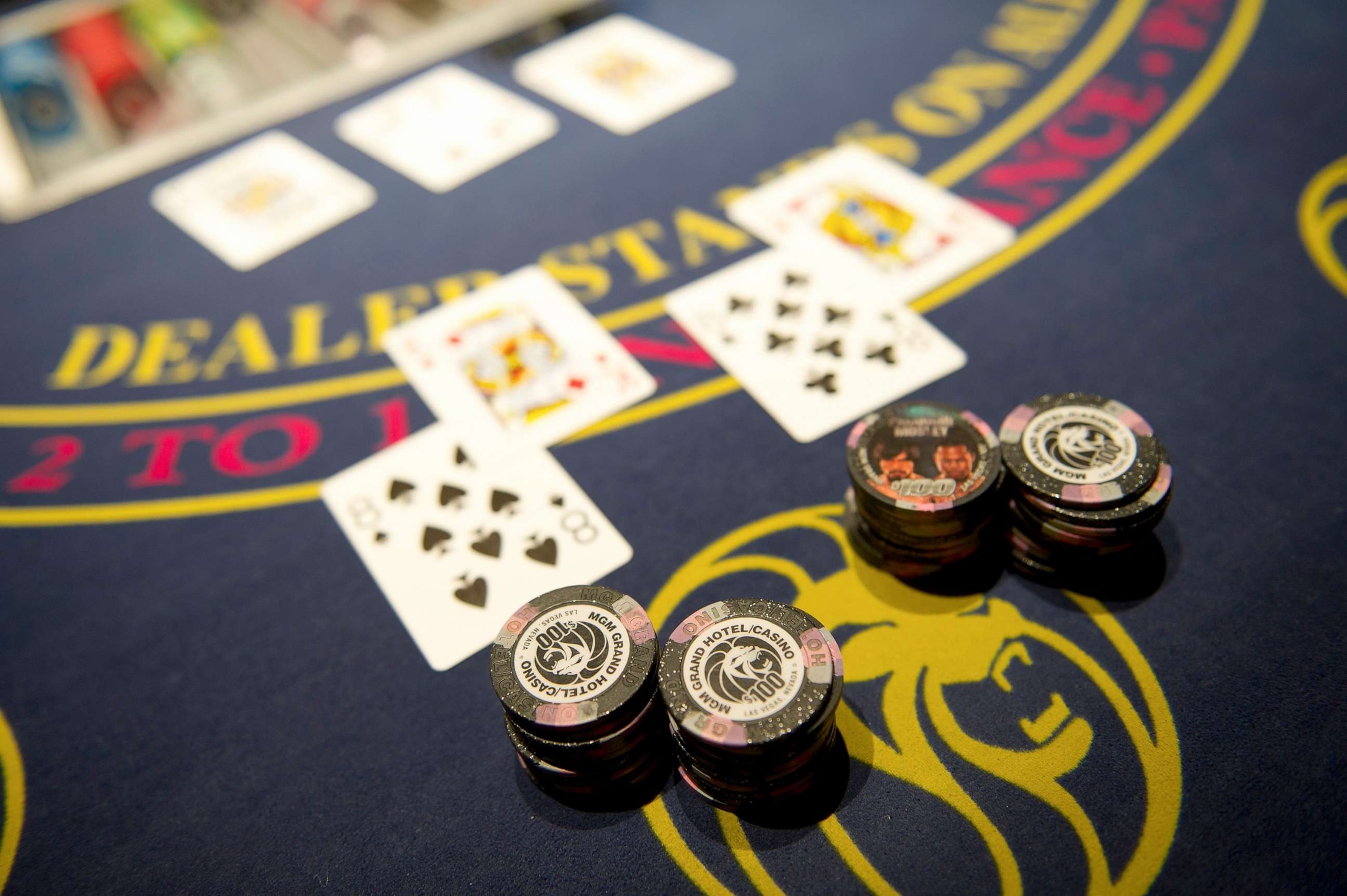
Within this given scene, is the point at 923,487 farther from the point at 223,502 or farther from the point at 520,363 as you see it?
the point at 223,502

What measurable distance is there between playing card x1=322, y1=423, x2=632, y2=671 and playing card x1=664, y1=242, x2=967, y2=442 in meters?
0.59

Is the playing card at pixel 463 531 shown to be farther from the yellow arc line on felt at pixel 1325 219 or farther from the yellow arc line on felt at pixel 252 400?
the yellow arc line on felt at pixel 1325 219

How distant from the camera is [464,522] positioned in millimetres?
2477

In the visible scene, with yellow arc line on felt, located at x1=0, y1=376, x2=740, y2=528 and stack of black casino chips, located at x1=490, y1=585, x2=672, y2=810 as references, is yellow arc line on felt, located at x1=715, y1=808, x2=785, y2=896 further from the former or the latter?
yellow arc line on felt, located at x1=0, y1=376, x2=740, y2=528

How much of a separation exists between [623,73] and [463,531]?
7.08ft

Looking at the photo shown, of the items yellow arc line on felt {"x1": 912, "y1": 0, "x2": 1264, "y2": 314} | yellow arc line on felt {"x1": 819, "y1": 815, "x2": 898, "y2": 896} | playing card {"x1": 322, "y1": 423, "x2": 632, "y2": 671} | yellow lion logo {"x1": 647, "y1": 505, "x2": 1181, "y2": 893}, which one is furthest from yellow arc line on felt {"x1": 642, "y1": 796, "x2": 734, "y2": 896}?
yellow arc line on felt {"x1": 912, "y1": 0, "x2": 1264, "y2": 314}

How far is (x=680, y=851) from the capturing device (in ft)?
6.35

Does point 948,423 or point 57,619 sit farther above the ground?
point 948,423

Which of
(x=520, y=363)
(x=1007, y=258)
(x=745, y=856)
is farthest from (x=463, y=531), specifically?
(x=1007, y=258)

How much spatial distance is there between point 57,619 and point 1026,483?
7.74 ft

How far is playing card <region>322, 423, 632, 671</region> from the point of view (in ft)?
7.63

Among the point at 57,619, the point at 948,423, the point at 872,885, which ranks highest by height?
the point at 948,423

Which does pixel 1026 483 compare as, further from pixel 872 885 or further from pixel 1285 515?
pixel 872 885

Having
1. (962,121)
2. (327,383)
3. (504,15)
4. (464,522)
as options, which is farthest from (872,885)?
(504,15)
